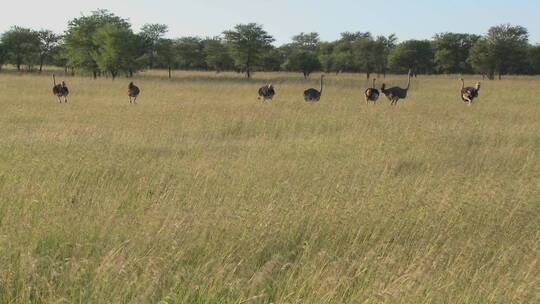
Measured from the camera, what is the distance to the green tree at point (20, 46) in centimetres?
6462

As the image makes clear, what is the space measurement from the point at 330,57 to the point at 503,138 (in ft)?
245

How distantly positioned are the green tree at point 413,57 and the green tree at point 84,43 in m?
43.0

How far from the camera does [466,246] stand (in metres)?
4.04

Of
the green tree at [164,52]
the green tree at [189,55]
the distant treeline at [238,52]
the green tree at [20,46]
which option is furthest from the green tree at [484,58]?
the green tree at [20,46]

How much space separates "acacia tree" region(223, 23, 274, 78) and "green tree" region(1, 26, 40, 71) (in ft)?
95.8

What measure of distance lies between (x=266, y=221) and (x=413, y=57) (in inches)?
2990

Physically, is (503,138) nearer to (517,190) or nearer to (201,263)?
(517,190)

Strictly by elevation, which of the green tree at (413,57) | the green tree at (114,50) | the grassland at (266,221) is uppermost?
the green tree at (413,57)

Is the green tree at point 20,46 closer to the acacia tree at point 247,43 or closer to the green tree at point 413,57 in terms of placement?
the acacia tree at point 247,43

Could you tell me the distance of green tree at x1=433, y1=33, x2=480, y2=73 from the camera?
242 feet

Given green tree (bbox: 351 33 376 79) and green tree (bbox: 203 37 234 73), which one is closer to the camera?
green tree (bbox: 203 37 234 73)

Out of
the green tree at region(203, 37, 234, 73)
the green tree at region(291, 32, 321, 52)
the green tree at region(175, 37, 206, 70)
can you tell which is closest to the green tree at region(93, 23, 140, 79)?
the green tree at region(203, 37, 234, 73)

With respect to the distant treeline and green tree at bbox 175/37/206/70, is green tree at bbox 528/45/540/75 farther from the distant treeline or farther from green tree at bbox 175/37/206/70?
green tree at bbox 175/37/206/70

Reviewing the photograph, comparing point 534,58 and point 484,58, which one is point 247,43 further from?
point 534,58
